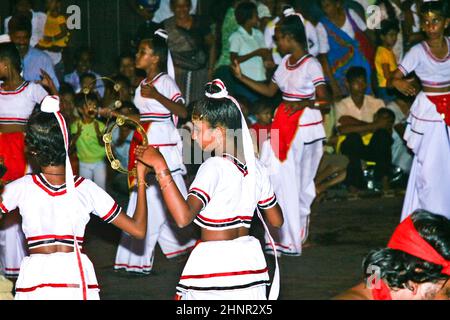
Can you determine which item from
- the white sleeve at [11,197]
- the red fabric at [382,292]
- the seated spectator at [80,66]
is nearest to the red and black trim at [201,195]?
the white sleeve at [11,197]

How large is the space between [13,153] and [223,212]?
2.99 metres

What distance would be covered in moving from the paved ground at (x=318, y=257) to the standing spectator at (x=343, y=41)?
1.65m

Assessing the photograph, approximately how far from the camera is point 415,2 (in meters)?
12.4

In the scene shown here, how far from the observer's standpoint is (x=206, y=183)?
5.40m

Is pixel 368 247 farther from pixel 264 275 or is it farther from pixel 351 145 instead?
pixel 264 275

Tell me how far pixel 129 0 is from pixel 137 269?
466cm

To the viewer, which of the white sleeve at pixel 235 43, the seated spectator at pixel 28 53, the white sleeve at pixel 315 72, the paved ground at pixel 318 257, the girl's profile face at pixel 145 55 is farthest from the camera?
the white sleeve at pixel 235 43

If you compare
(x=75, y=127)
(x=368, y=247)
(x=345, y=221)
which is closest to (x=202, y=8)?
(x=75, y=127)

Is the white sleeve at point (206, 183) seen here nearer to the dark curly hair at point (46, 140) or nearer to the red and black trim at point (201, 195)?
the red and black trim at point (201, 195)

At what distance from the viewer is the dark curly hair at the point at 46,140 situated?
529 cm

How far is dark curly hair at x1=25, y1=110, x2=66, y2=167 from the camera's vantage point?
17.4 ft

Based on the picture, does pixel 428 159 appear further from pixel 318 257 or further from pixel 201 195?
pixel 201 195

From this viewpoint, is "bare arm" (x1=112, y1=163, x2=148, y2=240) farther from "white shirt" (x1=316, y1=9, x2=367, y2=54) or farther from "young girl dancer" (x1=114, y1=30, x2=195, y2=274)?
"white shirt" (x1=316, y1=9, x2=367, y2=54)

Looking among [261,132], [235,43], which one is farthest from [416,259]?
[235,43]
